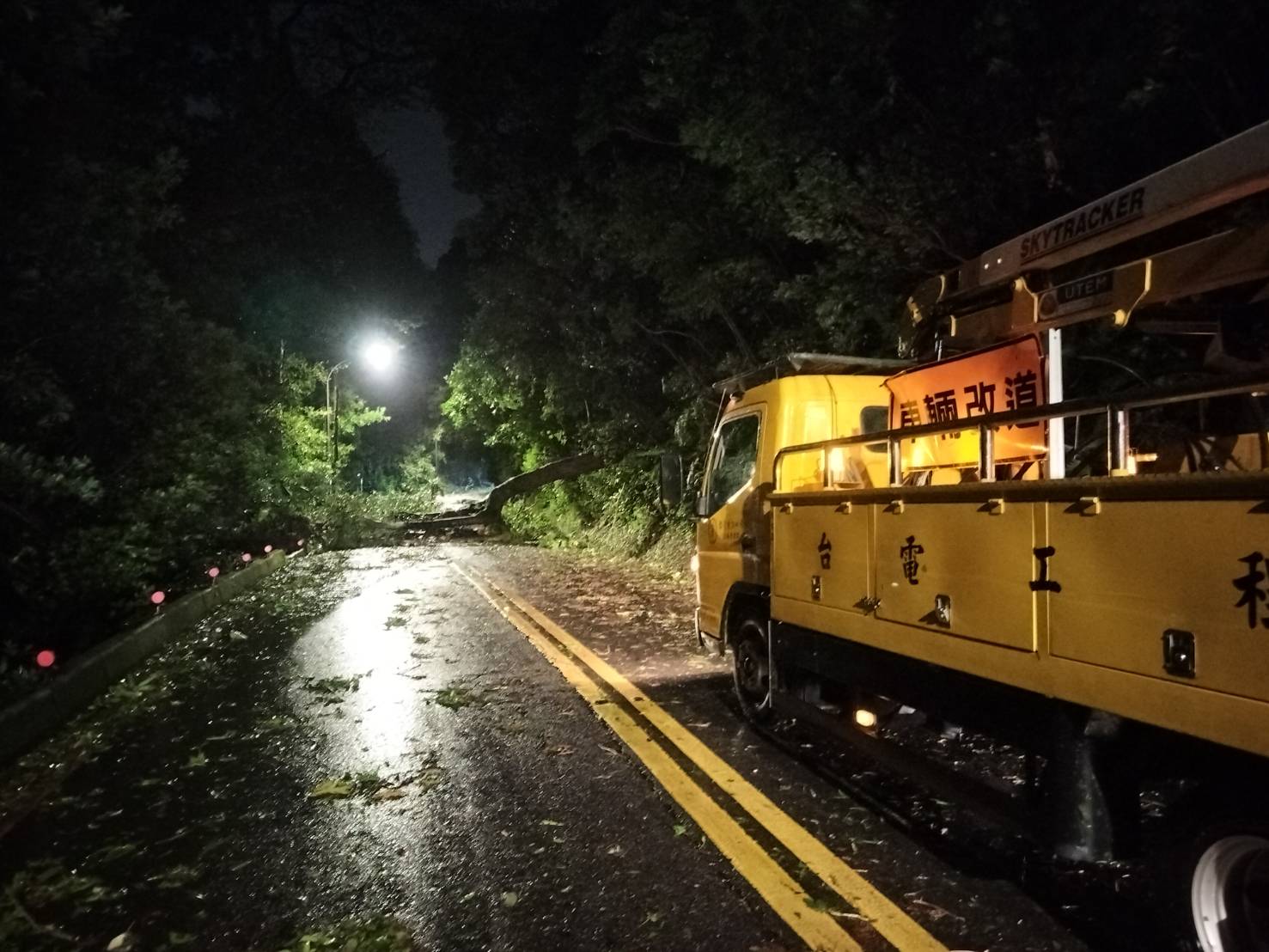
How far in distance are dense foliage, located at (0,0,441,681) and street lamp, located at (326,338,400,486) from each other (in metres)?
1.60

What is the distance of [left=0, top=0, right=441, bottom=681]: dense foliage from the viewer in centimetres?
1011

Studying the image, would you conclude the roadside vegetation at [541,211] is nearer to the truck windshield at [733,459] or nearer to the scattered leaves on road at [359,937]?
the truck windshield at [733,459]

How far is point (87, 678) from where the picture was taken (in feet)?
26.6

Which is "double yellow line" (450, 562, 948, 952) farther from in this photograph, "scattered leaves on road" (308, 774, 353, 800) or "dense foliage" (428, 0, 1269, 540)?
"dense foliage" (428, 0, 1269, 540)

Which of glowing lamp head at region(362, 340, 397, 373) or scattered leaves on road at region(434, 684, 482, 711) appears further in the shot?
glowing lamp head at region(362, 340, 397, 373)

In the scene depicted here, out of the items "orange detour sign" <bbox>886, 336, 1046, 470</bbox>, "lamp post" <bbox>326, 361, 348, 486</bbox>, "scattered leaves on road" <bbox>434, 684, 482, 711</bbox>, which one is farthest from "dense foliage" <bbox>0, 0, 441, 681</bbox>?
"orange detour sign" <bbox>886, 336, 1046, 470</bbox>

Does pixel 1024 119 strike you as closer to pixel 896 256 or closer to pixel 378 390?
pixel 896 256

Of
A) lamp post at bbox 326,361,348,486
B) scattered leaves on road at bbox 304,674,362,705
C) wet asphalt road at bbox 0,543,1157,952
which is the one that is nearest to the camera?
wet asphalt road at bbox 0,543,1157,952

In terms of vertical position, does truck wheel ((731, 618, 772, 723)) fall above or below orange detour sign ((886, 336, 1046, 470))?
below

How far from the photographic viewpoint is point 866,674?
4.96 m

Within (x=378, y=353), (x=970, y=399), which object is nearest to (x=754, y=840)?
(x=970, y=399)

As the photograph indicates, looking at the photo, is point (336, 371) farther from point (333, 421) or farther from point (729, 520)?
point (729, 520)

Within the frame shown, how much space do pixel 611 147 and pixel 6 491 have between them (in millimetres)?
10671

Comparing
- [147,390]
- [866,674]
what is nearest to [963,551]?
[866,674]
